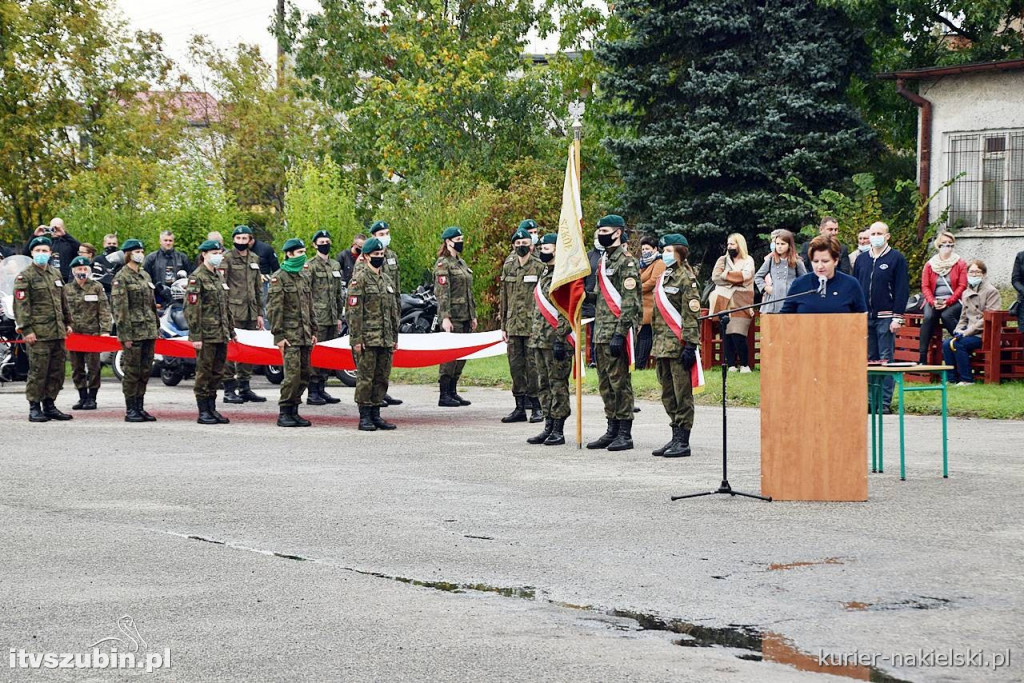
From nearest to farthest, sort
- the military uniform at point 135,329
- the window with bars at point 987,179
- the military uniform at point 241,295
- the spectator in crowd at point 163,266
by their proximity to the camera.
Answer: the military uniform at point 135,329 < the military uniform at point 241,295 < the spectator in crowd at point 163,266 < the window with bars at point 987,179

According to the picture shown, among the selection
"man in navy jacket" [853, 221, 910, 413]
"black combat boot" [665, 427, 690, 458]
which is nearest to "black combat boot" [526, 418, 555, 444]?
"black combat boot" [665, 427, 690, 458]

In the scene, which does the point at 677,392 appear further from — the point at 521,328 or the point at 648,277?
the point at 648,277

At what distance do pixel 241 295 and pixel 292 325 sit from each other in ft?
10.8

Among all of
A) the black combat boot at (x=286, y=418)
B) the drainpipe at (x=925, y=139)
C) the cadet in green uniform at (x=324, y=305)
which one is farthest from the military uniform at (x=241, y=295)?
the drainpipe at (x=925, y=139)

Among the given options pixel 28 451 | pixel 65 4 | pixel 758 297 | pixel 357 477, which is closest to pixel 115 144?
pixel 65 4

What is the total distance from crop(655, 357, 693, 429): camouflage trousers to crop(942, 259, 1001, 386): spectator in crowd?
6.71m

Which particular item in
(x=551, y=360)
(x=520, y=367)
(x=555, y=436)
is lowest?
(x=555, y=436)

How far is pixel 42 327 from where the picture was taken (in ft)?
55.5

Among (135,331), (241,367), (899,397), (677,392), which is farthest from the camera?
(241,367)

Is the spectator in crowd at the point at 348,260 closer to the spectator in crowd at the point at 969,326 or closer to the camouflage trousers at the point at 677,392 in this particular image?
the spectator in crowd at the point at 969,326

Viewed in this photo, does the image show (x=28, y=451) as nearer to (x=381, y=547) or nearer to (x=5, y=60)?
(x=381, y=547)

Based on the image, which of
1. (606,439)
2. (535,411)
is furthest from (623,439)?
(535,411)

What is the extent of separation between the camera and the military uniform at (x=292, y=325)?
52.7 ft

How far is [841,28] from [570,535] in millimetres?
21831
